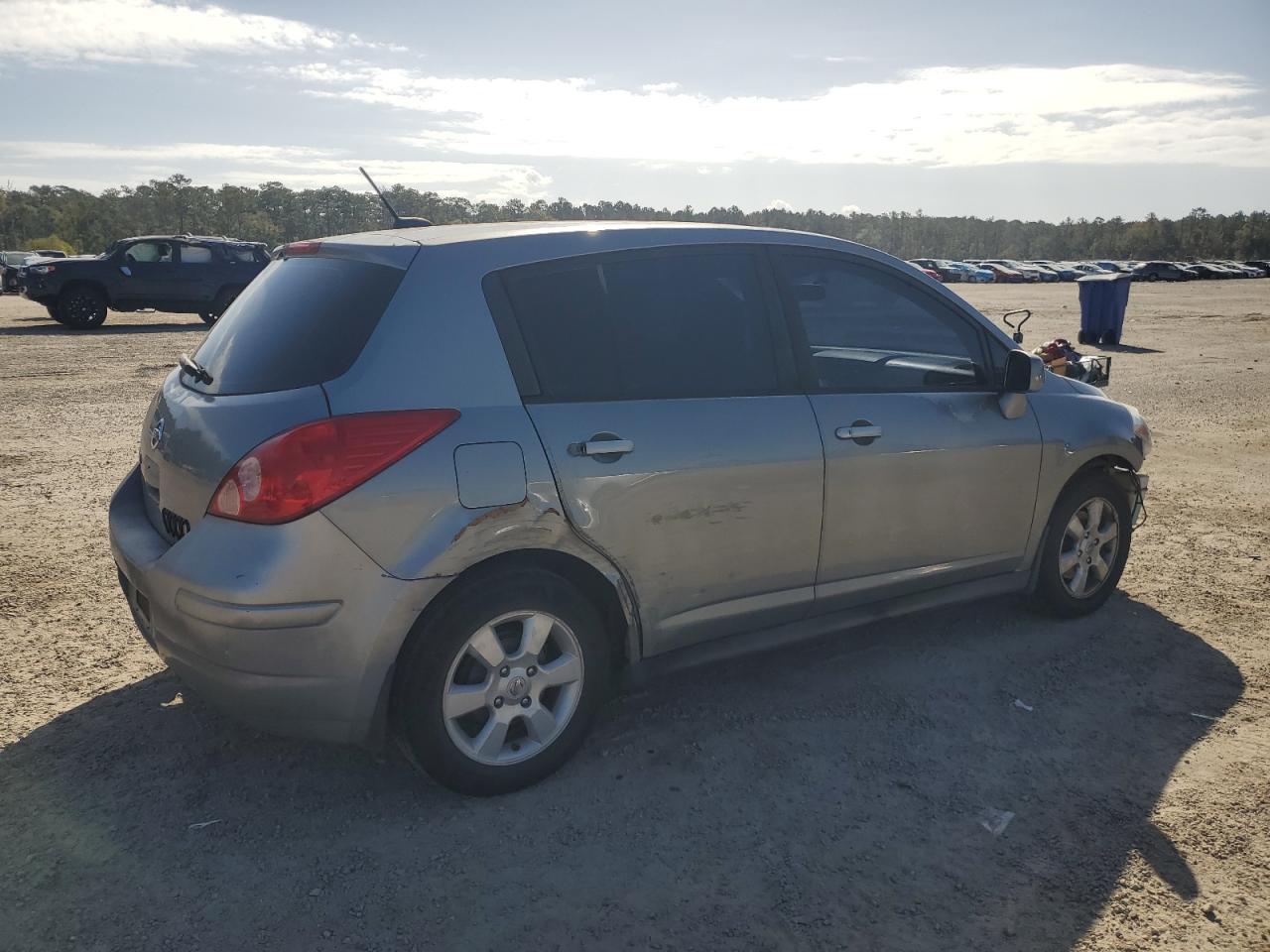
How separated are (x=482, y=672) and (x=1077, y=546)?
2.97m

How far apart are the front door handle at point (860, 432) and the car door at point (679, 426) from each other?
5.5 inches

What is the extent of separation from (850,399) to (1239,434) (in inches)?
295

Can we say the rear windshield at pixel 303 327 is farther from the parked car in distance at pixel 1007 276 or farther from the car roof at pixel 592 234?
the parked car in distance at pixel 1007 276

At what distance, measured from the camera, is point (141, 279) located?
20.1 meters

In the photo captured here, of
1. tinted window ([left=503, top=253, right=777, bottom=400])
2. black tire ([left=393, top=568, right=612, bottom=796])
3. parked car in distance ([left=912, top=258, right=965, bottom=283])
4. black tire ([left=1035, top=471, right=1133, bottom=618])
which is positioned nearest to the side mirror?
black tire ([left=1035, top=471, right=1133, bottom=618])

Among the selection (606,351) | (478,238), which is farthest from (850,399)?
(478,238)

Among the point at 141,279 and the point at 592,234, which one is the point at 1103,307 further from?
the point at 141,279

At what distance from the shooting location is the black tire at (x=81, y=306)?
19766 millimetres

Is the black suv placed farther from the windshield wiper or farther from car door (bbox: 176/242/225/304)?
the windshield wiper

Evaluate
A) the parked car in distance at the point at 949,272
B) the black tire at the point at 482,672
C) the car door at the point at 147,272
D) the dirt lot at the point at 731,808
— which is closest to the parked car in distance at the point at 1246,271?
the parked car in distance at the point at 949,272

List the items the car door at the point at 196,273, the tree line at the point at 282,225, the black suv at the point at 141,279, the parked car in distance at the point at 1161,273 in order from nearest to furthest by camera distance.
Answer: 1. the black suv at the point at 141,279
2. the car door at the point at 196,273
3. the parked car in distance at the point at 1161,273
4. the tree line at the point at 282,225

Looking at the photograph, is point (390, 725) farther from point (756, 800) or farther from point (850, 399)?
point (850, 399)

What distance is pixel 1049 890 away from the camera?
2.70 meters

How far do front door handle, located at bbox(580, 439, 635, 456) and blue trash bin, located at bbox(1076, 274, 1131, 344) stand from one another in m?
18.8
